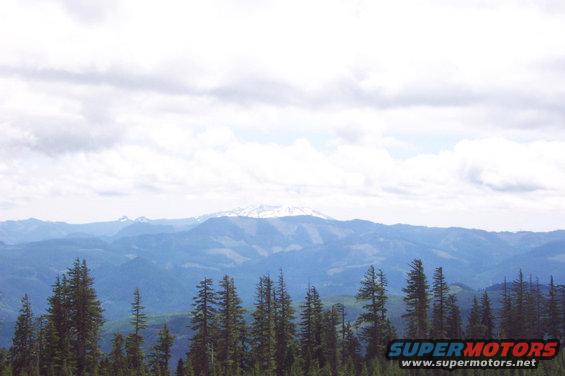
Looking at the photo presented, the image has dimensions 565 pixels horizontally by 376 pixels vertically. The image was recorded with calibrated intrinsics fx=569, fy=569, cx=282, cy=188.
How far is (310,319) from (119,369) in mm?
30252

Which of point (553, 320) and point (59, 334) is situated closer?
point (59, 334)

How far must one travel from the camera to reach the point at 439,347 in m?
41.7

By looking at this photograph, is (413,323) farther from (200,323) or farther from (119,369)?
(119,369)

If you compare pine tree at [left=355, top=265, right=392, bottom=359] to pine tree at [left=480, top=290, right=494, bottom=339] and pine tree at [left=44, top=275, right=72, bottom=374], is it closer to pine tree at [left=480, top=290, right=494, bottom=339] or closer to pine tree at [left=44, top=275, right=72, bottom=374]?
pine tree at [left=480, top=290, right=494, bottom=339]

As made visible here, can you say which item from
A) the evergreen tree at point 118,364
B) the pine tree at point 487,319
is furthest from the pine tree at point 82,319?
the pine tree at point 487,319

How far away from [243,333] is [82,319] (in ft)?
83.4

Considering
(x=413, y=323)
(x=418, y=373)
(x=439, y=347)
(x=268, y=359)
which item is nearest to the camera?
(x=439, y=347)

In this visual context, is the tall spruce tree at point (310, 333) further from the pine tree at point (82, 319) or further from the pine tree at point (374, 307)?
the pine tree at point (82, 319)

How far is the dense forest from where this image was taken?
7106 cm

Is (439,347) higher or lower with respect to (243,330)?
higher

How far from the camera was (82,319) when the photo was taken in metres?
70.6

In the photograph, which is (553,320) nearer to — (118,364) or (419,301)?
(419,301)

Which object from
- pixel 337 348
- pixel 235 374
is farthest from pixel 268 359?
pixel 337 348

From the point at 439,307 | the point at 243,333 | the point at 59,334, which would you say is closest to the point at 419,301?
the point at 439,307
